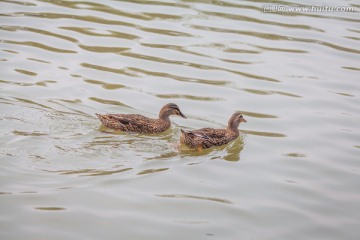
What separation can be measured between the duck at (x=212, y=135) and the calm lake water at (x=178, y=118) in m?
0.19

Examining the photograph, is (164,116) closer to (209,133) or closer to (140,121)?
(140,121)

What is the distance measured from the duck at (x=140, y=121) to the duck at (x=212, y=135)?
68 centimetres

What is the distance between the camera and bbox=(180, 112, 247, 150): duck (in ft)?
31.7

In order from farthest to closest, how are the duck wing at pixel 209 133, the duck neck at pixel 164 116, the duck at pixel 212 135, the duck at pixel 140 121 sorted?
the duck neck at pixel 164 116 < the duck at pixel 140 121 < the duck wing at pixel 209 133 < the duck at pixel 212 135

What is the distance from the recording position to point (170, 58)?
12906 mm

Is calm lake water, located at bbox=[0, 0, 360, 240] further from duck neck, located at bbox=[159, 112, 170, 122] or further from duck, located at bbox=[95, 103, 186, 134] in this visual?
duck neck, located at bbox=[159, 112, 170, 122]

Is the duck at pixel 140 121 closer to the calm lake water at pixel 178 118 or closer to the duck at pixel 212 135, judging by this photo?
the calm lake water at pixel 178 118

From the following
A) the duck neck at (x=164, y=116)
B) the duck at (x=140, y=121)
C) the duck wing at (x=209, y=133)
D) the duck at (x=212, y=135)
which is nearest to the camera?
the duck at (x=212, y=135)

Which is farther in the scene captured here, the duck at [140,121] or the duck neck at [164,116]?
the duck neck at [164,116]

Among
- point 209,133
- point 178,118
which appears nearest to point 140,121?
point 209,133

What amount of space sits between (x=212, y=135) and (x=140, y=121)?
3.91 ft

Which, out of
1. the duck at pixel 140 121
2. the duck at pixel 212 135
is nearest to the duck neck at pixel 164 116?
the duck at pixel 140 121

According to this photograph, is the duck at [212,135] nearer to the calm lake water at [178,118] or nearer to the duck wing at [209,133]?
the duck wing at [209,133]

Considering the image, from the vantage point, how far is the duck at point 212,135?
9.66m
